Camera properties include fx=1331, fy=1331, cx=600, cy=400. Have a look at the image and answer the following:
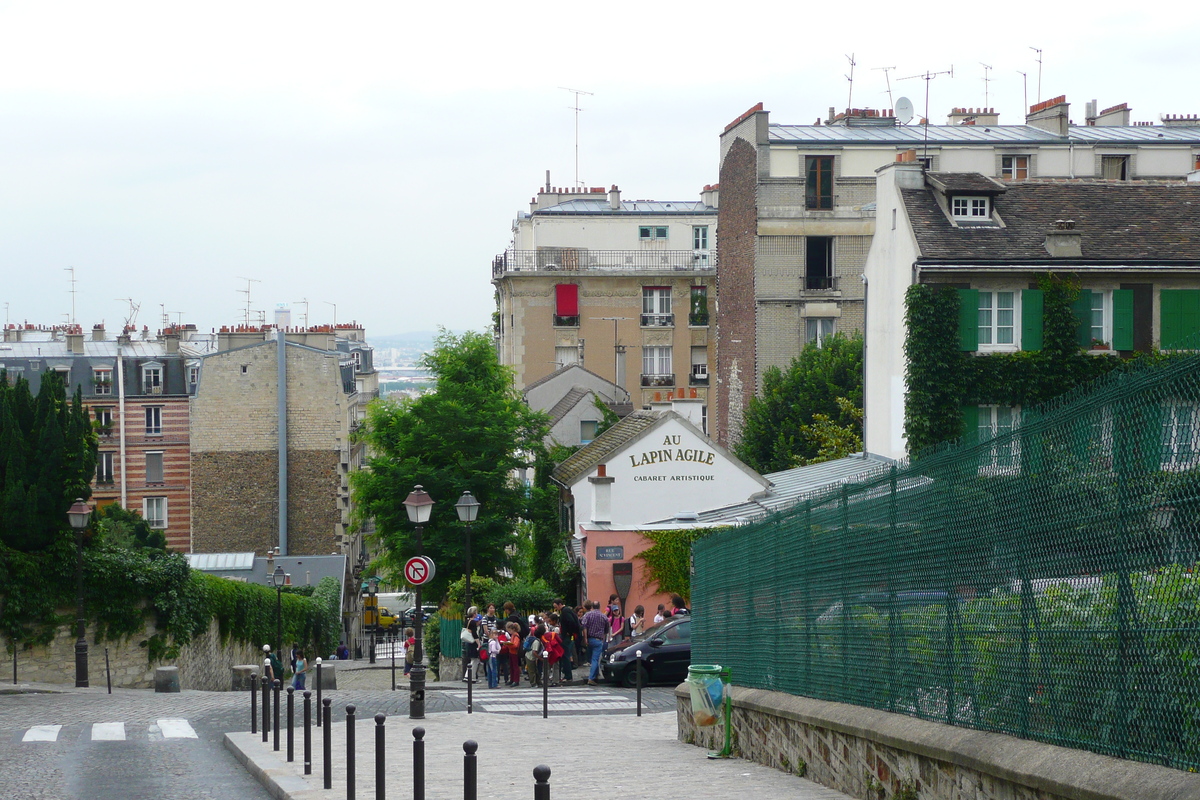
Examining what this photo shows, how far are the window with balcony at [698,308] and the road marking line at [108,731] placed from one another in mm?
53061

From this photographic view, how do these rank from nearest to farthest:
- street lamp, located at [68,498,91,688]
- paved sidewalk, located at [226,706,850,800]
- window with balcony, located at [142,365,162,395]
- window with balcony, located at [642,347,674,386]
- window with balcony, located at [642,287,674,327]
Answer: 1. paved sidewalk, located at [226,706,850,800]
2. street lamp, located at [68,498,91,688]
3. window with balcony, located at [642,347,674,386]
4. window with balcony, located at [142,365,162,395]
5. window with balcony, located at [642,287,674,327]

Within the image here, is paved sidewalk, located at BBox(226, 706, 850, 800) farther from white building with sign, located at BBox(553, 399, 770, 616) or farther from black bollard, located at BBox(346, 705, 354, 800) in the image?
white building with sign, located at BBox(553, 399, 770, 616)

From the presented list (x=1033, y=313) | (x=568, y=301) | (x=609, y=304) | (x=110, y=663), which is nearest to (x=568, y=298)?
(x=568, y=301)

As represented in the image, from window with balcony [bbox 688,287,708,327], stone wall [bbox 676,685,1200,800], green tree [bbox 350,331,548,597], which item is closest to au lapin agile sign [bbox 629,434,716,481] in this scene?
green tree [bbox 350,331,548,597]

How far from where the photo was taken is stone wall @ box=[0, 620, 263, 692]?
27.3 meters

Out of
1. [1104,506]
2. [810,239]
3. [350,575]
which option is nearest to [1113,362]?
[810,239]

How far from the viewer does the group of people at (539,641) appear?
968 inches

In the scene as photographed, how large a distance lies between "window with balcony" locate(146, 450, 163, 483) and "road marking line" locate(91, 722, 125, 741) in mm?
52301

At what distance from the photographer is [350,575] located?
72938 mm

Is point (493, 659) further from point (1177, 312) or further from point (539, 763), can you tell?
point (1177, 312)

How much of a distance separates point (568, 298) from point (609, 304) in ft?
7.16

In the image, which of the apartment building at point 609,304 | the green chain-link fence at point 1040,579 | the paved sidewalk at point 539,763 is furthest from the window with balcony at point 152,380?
the green chain-link fence at point 1040,579

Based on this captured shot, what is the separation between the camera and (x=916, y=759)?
802 centimetres

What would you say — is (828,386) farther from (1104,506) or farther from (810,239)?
(1104,506)
